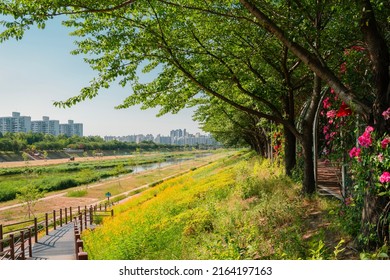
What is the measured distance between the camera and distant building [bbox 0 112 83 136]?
16764mm

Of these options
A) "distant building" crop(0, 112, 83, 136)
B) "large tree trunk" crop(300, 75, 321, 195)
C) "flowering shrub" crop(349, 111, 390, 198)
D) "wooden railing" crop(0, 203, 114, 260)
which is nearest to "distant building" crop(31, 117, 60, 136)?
"distant building" crop(0, 112, 83, 136)

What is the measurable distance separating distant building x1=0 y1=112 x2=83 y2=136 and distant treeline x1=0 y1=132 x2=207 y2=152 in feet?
1.19

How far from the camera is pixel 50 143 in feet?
74.4

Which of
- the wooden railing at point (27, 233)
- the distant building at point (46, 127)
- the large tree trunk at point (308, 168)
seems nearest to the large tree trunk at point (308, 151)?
the large tree trunk at point (308, 168)

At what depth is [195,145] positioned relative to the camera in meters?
43.0

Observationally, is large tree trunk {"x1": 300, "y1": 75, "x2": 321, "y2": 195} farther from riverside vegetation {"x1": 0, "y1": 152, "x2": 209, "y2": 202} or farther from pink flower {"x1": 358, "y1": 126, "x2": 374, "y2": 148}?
riverside vegetation {"x1": 0, "y1": 152, "x2": 209, "y2": 202}

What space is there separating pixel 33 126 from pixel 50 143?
282cm

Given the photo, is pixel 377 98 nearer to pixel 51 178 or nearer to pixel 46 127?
pixel 46 127

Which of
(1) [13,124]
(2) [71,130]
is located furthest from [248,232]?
(2) [71,130]

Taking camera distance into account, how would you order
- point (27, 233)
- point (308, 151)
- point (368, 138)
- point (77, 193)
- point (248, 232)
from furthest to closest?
point (77, 193) < point (27, 233) < point (308, 151) < point (248, 232) < point (368, 138)

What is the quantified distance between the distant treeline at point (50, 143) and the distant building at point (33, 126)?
0.36 meters

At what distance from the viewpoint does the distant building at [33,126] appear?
55.0 ft
